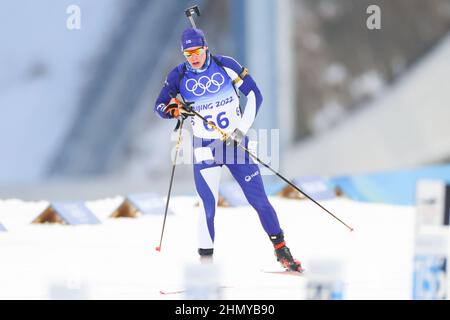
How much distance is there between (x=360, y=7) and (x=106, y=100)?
3084mm

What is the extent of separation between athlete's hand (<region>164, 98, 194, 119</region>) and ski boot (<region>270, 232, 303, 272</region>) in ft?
3.18

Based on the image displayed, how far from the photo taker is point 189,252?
6.84 metres

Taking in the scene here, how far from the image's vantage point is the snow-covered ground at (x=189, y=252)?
17.5ft

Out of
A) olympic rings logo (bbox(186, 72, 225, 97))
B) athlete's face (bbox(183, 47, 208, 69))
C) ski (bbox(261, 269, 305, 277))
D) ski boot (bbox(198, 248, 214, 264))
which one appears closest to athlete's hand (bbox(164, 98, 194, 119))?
olympic rings logo (bbox(186, 72, 225, 97))

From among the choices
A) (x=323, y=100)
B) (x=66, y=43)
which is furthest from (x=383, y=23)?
(x=66, y=43)

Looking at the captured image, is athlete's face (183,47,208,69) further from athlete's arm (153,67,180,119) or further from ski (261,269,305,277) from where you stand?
ski (261,269,305,277)

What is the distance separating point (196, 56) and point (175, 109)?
36 centimetres

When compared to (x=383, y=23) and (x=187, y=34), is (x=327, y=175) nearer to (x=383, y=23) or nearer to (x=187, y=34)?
(x=383, y=23)

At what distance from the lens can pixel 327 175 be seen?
1111cm

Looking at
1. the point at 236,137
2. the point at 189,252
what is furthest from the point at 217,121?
the point at 189,252

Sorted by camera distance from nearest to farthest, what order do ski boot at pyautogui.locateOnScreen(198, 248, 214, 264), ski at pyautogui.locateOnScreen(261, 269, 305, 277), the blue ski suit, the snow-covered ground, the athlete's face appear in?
the snow-covered ground
ski at pyautogui.locateOnScreen(261, 269, 305, 277)
the athlete's face
the blue ski suit
ski boot at pyautogui.locateOnScreen(198, 248, 214, 264)

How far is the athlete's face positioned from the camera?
5883 millimetres

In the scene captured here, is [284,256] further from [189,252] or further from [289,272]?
[189,252]

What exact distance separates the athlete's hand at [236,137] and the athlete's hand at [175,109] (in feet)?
0.98
